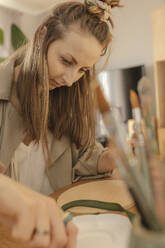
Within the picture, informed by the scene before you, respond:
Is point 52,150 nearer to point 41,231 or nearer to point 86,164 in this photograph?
point 86,164

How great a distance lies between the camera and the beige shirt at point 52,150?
94 cm

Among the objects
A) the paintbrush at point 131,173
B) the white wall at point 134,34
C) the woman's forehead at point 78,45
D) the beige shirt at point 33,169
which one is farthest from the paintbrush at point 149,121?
the white wall at point 134,34

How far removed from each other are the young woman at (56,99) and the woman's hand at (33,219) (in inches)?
23.0

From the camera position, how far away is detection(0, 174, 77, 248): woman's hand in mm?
305

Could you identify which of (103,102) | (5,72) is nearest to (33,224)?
(103,102)

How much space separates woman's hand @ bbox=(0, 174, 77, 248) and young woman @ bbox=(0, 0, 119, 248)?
0.58 meters

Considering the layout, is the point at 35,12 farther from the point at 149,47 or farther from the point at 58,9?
the point at 58,9

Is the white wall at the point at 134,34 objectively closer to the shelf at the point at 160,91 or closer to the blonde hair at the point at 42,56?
the shelf at the point at 160,91

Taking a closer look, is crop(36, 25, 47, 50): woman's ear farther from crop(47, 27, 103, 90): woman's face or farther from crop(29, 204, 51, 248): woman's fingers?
crop(29, 204, 51, 248): woman's fingers

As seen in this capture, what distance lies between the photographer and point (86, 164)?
1.04 metres

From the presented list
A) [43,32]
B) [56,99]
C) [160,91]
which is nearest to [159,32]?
[160,91]

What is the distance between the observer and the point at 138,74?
10.4 feet

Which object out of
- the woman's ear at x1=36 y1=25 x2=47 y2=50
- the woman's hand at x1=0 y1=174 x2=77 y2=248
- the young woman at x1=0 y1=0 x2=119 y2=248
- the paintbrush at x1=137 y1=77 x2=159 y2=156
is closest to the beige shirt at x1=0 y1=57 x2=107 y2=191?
the young woman at x1=0 y1=0 x2=119 y2=248

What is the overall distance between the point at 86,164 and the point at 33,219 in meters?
0.74
